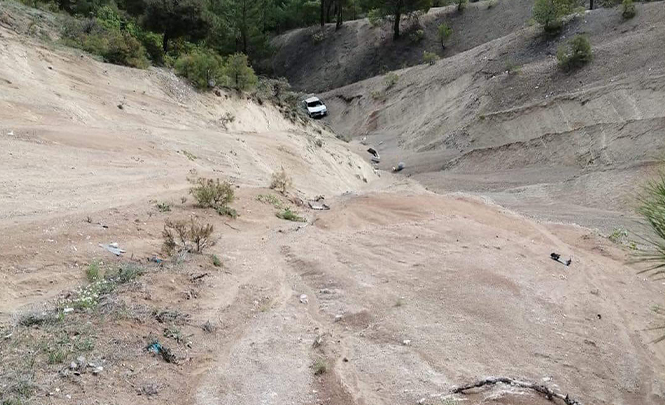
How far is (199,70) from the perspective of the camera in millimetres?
21953

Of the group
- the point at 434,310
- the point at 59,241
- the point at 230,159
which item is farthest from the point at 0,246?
the point at 230,159

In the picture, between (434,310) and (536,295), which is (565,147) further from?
(434,310)

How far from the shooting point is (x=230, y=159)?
1661 centimetres

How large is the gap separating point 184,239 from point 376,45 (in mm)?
40516

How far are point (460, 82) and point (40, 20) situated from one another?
68.2 feet

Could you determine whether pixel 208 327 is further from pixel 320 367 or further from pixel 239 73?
pixel 239 73

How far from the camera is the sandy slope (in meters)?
5.82

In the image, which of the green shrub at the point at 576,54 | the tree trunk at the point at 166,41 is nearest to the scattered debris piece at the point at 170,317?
Answer: the tree trunk at the point at 166,41

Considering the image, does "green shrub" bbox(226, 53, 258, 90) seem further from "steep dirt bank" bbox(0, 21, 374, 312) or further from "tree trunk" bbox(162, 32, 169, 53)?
"tree trunk" bbox(162, 32, 169, 53)

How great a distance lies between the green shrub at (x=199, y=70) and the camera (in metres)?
21.9

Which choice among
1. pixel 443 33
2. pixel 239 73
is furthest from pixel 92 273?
pixel 443 33

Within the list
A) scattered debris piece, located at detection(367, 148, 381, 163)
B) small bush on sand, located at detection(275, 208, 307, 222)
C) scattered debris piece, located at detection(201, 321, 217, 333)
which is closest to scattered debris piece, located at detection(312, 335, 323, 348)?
scattered debris piece, located at detection(201, 321, 217, 333)

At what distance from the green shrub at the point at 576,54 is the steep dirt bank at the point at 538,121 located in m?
0.46

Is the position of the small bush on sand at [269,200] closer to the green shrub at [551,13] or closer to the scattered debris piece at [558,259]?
the scattered debris piece at [558,259]
